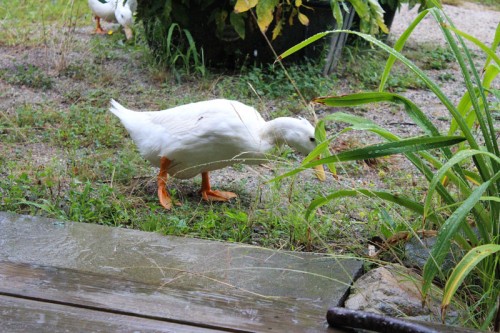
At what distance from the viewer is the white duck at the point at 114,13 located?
23.8ft

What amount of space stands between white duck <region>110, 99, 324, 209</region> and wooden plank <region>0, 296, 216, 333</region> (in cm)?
176

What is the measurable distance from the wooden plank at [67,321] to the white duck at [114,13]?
5.35m

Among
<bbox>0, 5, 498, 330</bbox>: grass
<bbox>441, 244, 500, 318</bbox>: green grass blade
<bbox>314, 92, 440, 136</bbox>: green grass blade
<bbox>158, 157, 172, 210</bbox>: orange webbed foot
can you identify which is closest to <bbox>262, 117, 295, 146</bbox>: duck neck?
<bbox>0, 5, 498, 330</bbox>: grass

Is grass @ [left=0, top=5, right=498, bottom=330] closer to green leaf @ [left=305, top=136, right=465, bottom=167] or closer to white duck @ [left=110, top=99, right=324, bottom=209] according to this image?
white duck @ [left=110, top=99, right=324, bottom=209]

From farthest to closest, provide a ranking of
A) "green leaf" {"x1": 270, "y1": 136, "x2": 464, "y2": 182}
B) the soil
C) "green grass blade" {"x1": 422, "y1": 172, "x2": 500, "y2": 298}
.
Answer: the soil < "green leaf" {"x1": 270, "y1": 136, "x2": 464, "y2": 182} < "green grass blade" {"x1": 422, "y1": 172, "x2": 500, "y2": 298}

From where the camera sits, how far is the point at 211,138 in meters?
3.73

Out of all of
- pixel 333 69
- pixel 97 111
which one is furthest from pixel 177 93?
pixel 333 69

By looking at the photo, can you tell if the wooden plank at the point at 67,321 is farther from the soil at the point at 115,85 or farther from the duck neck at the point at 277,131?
the soil at the point at 115,85

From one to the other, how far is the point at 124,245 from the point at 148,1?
353cm

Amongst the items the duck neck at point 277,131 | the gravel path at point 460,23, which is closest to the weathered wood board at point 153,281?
the duck neck at point 277,131

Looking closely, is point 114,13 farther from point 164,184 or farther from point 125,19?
point 164,184

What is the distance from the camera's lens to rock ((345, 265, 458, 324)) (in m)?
2.50

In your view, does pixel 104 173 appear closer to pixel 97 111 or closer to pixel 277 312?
pixel 97 111

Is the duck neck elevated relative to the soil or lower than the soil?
elevated
